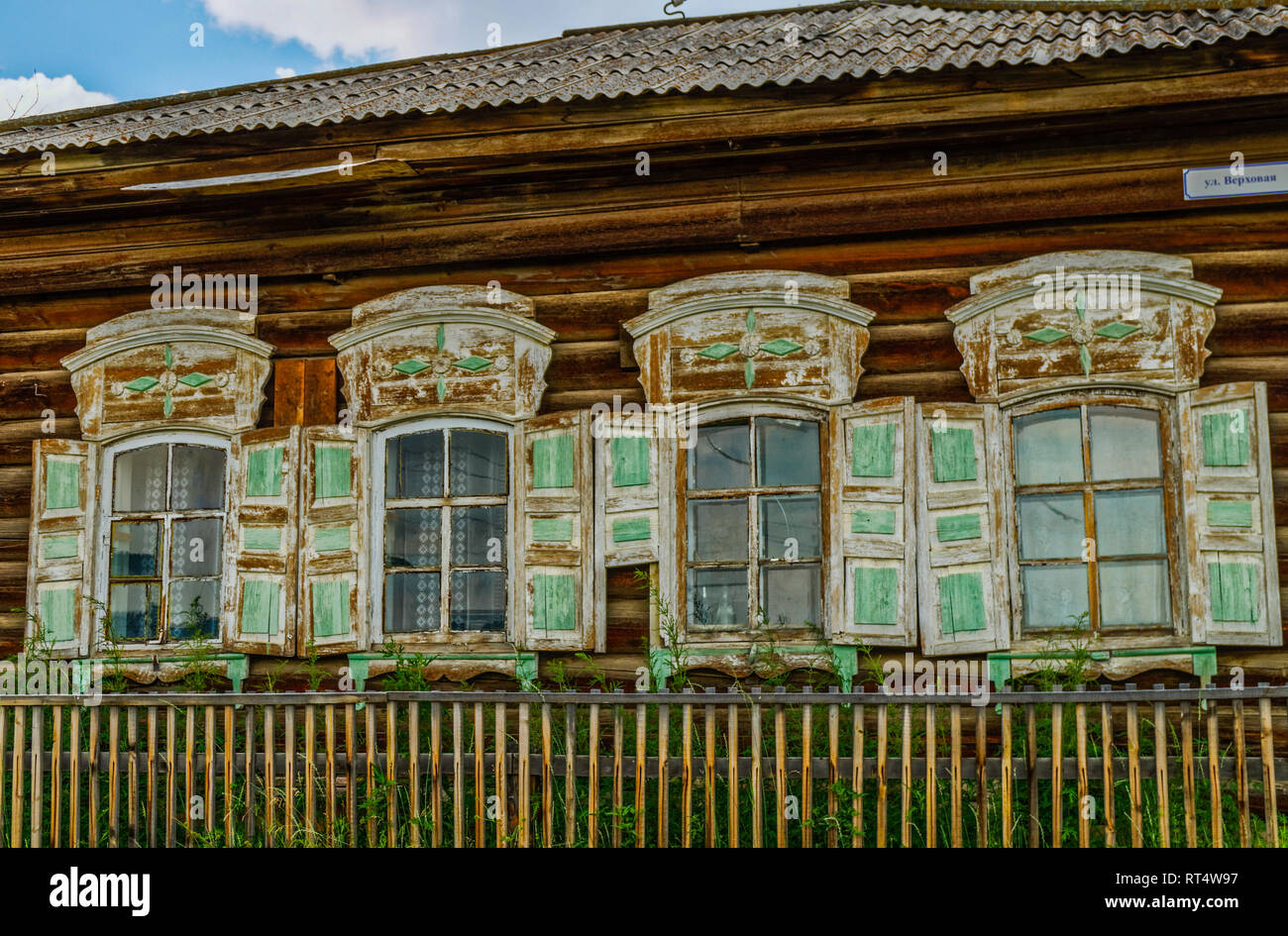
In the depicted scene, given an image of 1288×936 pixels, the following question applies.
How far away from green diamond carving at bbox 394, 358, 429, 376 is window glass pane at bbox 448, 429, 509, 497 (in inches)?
18.4

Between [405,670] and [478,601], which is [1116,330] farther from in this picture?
[405,670]

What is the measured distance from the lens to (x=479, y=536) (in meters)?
7.29

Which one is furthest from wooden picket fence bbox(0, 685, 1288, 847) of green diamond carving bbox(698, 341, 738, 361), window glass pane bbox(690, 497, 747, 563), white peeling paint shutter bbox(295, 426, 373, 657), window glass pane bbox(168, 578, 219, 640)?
green diamond carving bbox(698, 341, 738, 361)

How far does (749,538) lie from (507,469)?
1.54m

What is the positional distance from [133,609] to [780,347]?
452 cm

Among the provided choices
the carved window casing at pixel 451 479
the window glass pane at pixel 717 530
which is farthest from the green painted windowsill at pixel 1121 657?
the carved window casing at pixel 451 479

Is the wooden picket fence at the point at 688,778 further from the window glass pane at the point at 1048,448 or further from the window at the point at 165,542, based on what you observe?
the window glass pane at the point at 1048,448

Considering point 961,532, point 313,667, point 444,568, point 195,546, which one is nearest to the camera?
point 961,532

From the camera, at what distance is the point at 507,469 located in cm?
725

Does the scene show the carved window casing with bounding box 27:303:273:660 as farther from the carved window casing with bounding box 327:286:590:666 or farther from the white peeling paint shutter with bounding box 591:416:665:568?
the white peeling paint shutter with bounding box 591:416:665:568

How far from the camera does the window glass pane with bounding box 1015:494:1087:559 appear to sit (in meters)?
6.61

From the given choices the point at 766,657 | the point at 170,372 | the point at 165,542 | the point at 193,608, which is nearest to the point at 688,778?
the point at 766,657

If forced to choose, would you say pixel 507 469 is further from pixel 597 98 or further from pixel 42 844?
pixel 42 844
